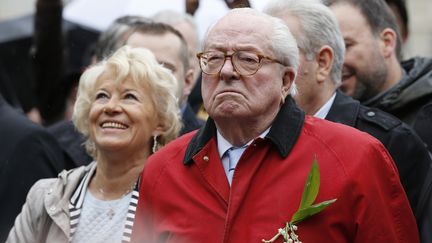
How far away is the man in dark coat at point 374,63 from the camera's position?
22.9 ft

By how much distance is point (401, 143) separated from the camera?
5.99 m

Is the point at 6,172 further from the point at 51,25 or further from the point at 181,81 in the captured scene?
the point at 51,25

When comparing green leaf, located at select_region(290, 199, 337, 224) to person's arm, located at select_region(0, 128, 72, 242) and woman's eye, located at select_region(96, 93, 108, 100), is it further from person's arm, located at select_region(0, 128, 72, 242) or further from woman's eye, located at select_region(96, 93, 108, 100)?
person's arm, located at select_region(0, 128, 72, 242)

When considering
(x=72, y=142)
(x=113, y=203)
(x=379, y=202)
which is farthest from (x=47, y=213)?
(x=379, y=202)

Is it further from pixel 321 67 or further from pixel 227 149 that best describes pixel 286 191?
pixel 321 67

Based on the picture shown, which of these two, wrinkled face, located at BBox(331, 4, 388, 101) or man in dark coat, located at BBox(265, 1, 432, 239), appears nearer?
man in dark coat, located at BBox(265, 1, 432, 239)

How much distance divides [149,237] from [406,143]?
4.24ft

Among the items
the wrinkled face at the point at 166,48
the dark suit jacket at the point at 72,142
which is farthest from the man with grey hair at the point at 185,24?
the dark suit jacket at the point at 72,142

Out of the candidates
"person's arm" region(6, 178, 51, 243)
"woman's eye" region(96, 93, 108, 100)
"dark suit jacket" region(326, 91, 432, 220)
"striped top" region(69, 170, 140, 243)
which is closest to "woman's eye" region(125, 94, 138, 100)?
"woman's eye" region(96, 93, 108, 100)

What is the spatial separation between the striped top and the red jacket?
55cm

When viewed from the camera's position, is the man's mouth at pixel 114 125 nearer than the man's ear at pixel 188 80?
Yes

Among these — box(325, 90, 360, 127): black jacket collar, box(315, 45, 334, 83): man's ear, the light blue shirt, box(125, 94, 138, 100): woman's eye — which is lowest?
box(125, 94, 138, 100): woman's eye

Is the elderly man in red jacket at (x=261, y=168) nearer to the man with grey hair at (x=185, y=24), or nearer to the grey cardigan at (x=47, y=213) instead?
the grey cardigan at (x=47, y=213)

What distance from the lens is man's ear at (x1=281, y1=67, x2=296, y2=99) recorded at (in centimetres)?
558
